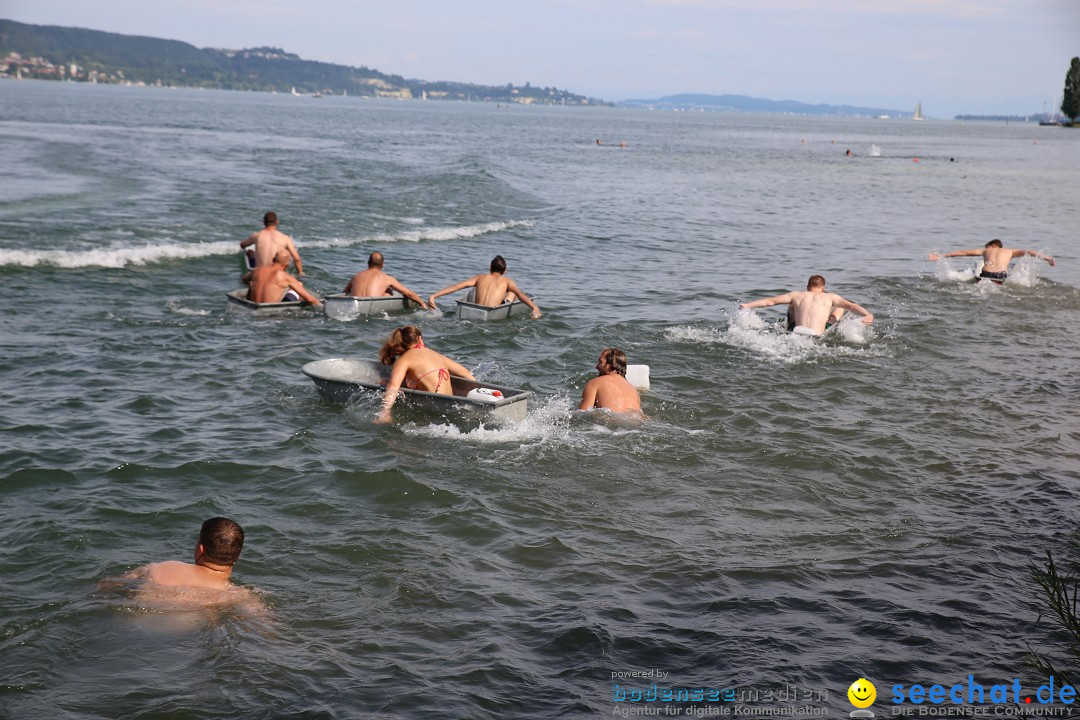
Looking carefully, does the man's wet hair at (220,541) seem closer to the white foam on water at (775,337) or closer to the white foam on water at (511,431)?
the white foam on water at (511,431)

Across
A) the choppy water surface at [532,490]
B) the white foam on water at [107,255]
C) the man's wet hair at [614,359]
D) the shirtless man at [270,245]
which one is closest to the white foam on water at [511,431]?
the choppy water surface at [532,490]

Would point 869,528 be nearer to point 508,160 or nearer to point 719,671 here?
point 719,671

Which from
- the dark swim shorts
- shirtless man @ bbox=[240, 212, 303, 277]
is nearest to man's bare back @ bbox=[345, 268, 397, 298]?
shirtless man @ bbox=[240, 212, 303, 277]

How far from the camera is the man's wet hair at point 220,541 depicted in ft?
24.3

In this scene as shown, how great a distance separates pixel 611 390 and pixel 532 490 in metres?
2.31

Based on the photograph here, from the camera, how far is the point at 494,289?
17.6 meters

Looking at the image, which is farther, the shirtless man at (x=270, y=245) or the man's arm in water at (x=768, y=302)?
the shirtless man at (x=270, y=245)

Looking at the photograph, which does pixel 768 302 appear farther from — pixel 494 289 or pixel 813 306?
pixel 494 289

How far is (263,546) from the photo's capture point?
340 inches

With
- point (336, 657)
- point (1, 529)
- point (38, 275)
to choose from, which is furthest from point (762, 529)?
point (38, 275)

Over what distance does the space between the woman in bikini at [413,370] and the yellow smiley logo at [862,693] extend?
6.16m

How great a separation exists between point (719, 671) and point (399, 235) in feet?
74.1

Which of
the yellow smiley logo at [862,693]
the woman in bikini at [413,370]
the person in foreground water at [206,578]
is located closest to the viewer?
the yellow smiley logo at [862,693]

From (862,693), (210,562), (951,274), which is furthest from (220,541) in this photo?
(951,274)
